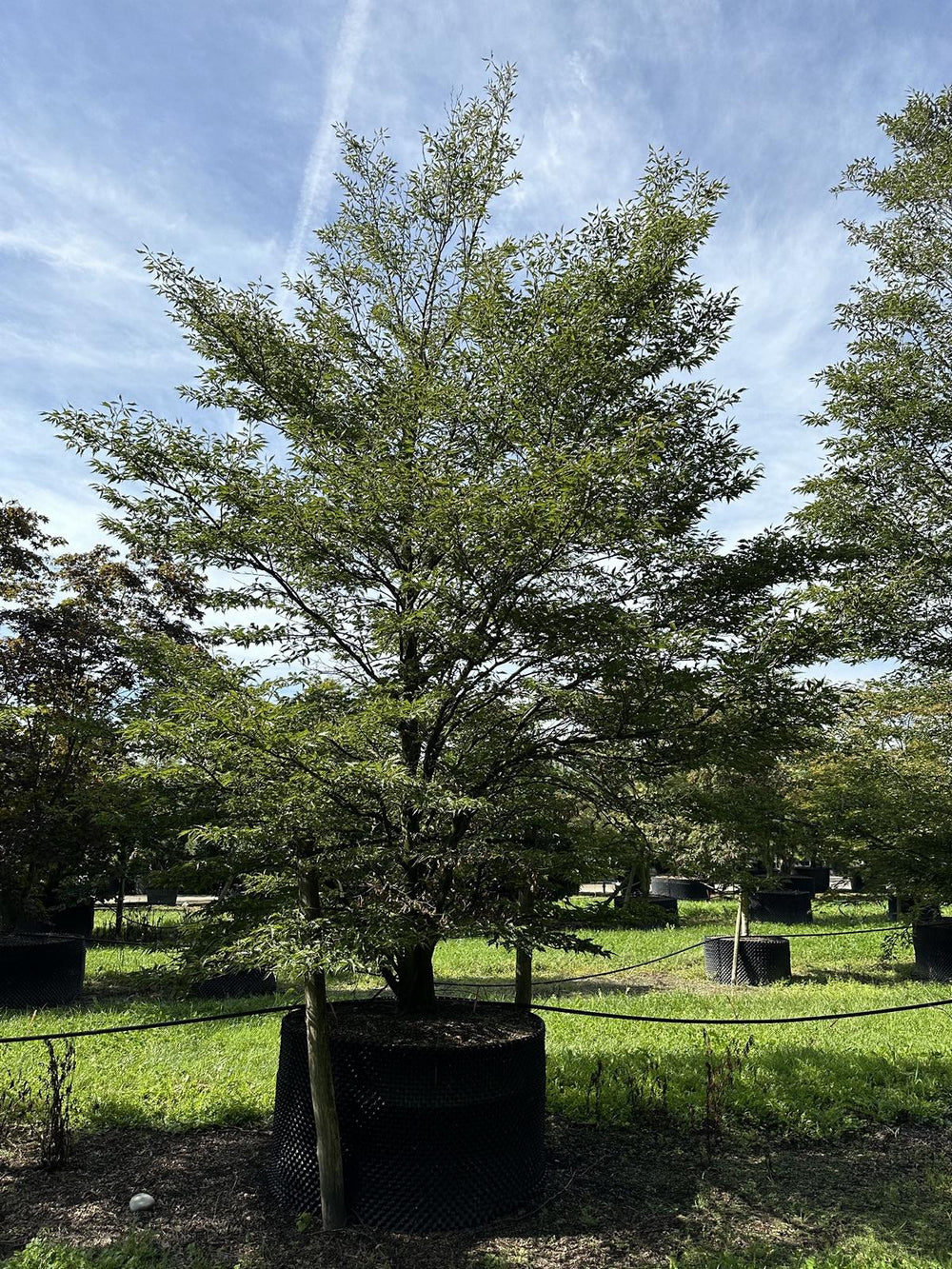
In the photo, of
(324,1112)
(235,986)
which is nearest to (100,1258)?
(324,1112)

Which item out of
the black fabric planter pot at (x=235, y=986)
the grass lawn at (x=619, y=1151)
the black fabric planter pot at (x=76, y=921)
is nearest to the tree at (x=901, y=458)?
the grass lawn at (x=619, y=1151)

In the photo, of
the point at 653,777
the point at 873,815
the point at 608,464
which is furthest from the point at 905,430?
the point at 608,464

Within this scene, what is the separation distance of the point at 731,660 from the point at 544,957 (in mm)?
10124

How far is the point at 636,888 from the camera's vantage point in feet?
67.4

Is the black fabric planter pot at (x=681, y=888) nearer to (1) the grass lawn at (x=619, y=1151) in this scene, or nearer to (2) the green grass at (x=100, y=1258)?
(1) the grass lawn at (x=619, y=1151)

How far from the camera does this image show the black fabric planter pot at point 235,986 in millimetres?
9906

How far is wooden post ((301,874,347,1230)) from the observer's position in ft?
13.3

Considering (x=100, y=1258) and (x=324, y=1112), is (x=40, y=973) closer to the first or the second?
(x=100, y=1258)

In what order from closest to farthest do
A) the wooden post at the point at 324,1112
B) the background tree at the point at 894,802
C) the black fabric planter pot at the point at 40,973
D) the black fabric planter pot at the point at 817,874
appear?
the wooden post at the point at 324,1112 < the black fabric planter pot at the point at 40,973 < the background tree at the point at 894,802 < the black fabric planter pot at the point at 817,874

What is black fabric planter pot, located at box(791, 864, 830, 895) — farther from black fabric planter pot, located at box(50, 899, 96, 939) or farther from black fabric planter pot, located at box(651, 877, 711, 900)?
black fabric planter pot, located at box(50, 899, 96, 939)

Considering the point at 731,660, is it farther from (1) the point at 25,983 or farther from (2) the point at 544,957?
(2) the point at 544,957

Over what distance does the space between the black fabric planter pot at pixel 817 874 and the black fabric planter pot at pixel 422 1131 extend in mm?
23020

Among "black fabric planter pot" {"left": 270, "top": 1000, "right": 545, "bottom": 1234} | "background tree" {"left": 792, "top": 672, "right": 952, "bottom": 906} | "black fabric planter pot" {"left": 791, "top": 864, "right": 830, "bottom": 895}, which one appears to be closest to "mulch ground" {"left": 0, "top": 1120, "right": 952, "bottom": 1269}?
"black fabric planter pot" {"left": 270, "top": 1000, "right": 545, "bottom": 1234}

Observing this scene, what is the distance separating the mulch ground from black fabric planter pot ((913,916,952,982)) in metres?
6.34
